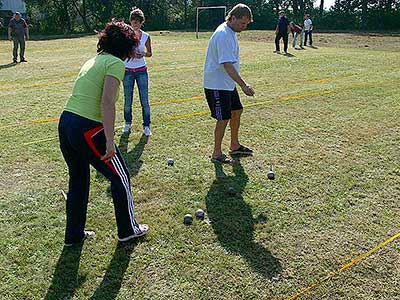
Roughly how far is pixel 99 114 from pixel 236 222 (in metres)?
1.68

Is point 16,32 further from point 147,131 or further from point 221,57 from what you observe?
point 221,57

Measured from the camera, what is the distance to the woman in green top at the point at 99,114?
316 centimetres

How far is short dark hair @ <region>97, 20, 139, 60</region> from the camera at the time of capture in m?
3.22

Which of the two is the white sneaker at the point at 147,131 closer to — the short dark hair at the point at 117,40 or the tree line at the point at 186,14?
the short dark hair at the point at 117,40

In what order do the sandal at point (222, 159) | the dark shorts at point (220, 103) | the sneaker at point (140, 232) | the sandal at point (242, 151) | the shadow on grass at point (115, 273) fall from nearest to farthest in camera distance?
the shadow on grass at point (115, 273), the sneaker at point (140, 232), the dark shorts at point (220, 103), the sandal at point (222, 159), the sandal at point (242, 151)

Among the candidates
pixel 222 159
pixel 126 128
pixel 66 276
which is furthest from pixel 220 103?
pixel 66 276

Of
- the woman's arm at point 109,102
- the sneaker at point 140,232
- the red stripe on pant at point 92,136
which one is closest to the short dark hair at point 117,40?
the woman's arm at point 109,102

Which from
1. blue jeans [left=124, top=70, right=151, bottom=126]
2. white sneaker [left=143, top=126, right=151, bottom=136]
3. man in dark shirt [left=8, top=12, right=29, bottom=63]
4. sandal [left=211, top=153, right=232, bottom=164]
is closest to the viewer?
sandal [left=211, top=153, right=232, bottom=164]

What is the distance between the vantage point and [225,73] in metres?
5.22

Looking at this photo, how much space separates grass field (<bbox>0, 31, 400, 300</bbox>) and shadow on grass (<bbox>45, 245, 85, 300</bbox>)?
0.01 m

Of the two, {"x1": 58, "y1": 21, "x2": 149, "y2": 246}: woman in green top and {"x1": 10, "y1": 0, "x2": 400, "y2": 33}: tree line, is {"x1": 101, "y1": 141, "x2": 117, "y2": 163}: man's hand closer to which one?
{"x1": 58, "y1": 21, "x2": 149, "y2": 246}: woman in green top

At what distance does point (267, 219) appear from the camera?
4223 mm

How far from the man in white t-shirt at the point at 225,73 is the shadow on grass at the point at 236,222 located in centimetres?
66

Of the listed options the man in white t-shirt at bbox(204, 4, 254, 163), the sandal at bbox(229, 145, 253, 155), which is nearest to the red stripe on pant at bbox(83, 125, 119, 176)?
the man in white t-shirt at bbox(204, 4, 254, 163)
